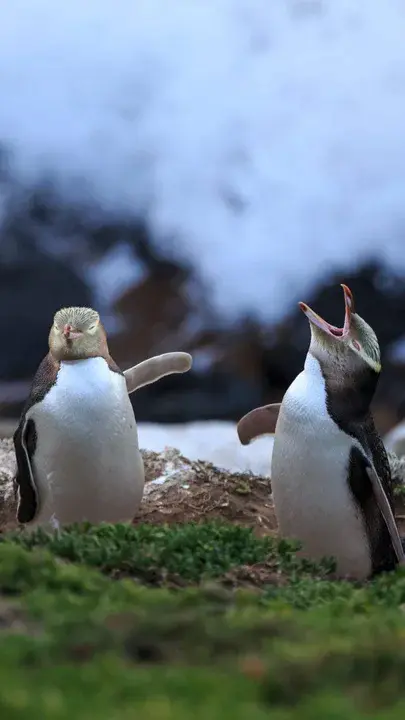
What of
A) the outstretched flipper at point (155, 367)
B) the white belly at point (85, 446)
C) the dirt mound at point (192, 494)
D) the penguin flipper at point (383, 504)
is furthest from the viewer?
the dirt mound at point (192, 494)

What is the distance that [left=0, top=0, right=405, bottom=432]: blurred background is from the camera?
287 inches

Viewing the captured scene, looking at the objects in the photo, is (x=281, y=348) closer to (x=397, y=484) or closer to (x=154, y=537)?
(x=397, y=484)

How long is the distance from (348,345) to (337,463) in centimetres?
49

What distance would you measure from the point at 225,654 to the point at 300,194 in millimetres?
6196

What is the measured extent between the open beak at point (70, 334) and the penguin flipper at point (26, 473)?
1.17 ft

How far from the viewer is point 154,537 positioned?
10.4ft

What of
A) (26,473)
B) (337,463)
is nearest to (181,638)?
(337,463)

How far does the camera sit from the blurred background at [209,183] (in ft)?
23.9

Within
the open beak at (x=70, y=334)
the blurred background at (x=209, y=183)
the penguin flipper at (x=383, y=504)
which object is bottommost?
the penguin flipper at (x=383, y=504)

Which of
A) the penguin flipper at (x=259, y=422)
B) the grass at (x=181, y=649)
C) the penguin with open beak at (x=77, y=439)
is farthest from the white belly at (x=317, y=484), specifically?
the grass at (x=181, y=649)

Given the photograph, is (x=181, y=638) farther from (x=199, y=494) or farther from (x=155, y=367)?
(x=199, y=494)

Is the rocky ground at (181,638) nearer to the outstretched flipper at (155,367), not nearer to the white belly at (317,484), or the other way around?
the white belly at (317,484)

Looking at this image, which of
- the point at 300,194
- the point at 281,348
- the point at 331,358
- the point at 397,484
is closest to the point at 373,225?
the point at 300,194

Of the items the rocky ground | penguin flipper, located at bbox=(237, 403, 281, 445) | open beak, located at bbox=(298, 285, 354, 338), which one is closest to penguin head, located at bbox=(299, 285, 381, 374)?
open beak, located at bbox=(298, 285, 354, 338)
